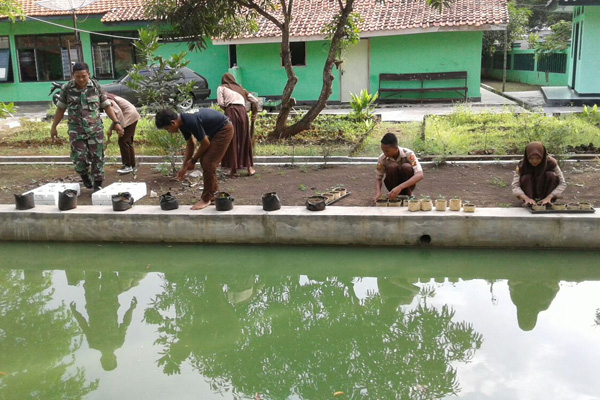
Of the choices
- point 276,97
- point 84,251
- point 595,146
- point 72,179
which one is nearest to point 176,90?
point 72,179

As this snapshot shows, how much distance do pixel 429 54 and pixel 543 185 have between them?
13571 millimetres

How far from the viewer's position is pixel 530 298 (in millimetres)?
5234

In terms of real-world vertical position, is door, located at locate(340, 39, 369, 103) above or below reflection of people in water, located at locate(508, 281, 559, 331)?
above

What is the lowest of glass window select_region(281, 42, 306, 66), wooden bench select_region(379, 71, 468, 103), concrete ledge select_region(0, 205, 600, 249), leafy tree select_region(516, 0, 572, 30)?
concrete ledge select_region(0, 205, 600, 249)

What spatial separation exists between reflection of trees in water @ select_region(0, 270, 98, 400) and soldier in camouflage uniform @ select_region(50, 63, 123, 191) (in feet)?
6.66

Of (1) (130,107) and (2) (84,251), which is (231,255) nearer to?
(2) (84,251)

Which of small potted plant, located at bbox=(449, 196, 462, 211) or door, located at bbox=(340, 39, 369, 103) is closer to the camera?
small potted plant, located at bbox=(449, 196, 462, 211)

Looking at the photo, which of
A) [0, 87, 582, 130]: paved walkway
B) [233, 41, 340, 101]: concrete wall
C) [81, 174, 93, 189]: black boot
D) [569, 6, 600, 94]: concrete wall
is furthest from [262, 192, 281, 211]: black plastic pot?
[233, 41, 340, 101]: concrete wall

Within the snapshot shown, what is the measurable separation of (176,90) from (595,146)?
5.92 m

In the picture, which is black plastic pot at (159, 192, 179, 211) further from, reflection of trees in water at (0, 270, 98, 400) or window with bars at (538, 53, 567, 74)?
window with bars at (538, 53, 567, 74)

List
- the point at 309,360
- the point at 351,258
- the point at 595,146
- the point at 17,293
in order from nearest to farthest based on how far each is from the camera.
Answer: the point at 309,360 → the point at 17,293 → the point at 351,258 → the point at 595,146

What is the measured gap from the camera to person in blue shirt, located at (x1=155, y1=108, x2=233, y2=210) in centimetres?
629

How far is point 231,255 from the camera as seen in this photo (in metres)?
6.34

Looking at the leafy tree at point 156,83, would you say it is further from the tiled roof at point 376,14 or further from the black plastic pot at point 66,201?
the tiled roof at point 376,14
